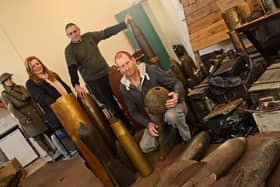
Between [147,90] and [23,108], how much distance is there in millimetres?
2891

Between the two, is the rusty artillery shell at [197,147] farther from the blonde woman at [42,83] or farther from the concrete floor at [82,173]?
the blonde woman at [42,83]

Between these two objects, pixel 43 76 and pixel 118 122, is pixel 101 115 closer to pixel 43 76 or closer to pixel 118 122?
pixel 118 122

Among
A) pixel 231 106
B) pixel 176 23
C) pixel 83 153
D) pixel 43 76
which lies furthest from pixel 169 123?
pixel 176 23

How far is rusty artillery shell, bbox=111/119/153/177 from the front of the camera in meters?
2.89

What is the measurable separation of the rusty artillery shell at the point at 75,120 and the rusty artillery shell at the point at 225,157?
3.60ft

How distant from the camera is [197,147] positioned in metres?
2.68

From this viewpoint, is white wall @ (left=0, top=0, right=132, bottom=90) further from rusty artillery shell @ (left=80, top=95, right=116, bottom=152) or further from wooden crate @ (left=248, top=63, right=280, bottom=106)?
wooden crate @ (left=248, top=63, right=280, bottom=106)

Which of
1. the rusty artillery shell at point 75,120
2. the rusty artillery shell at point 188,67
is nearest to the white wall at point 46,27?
the rusty artillery shell at point 188,67

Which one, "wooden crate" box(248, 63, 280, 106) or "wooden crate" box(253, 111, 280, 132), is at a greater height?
"wooden crate" box(248, 63, 280, 106)

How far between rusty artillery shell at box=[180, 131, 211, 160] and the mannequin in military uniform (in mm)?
3130

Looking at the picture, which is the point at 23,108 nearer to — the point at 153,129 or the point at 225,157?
the point at 153,129

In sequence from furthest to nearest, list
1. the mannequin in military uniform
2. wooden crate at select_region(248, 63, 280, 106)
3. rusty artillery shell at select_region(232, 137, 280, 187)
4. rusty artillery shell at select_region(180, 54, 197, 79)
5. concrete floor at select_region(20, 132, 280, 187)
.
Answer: the mannequin in military uniform → rusty artillery shell at select_region(180, 54, 197, 79) → wooden crate at select_region(248, 63, 280, 106) → concrete floor at select_region(20, 132, 280, 187) → rusty artillery shell at select_region(232, 137, 280, 187)

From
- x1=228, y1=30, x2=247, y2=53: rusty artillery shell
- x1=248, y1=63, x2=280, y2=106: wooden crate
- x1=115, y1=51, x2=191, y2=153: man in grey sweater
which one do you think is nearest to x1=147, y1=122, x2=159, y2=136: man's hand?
x1=115, y1=51, x2=191, y2=153: man in grey sweater

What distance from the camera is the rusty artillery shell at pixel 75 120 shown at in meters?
2.90
